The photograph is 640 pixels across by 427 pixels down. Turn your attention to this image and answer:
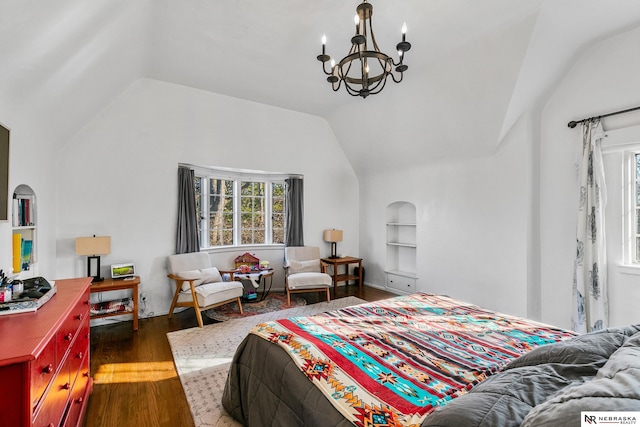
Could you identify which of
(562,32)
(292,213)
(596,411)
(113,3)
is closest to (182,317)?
(292,213)

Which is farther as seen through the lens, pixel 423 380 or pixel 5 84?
pixel 5 84

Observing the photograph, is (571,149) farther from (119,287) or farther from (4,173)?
(119,287)

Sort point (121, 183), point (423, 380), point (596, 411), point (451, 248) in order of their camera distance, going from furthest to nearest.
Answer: point (451, 248) → point (121, 183) → point (423, 380) → point (596, 411)

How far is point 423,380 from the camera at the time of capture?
133cm

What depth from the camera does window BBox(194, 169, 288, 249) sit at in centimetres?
480

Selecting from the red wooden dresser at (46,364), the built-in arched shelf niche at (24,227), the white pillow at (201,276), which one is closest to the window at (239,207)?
the white pillow at (201,276)

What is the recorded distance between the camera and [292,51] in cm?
320

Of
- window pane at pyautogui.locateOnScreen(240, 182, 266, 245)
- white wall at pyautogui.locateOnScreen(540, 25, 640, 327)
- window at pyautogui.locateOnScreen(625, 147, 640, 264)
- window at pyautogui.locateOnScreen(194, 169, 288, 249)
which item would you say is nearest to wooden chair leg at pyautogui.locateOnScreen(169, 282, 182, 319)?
window at pyautogui.locateOnScreen(194, 169, 288, 249)

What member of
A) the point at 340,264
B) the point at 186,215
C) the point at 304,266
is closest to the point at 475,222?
the point at 340,264

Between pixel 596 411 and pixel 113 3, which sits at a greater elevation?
pixel 113 3

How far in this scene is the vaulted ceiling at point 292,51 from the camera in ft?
→ 6.41

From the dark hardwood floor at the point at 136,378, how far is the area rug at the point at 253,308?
0.27 m

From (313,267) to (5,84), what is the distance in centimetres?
399

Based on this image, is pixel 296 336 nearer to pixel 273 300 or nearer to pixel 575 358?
pixel 575 358
